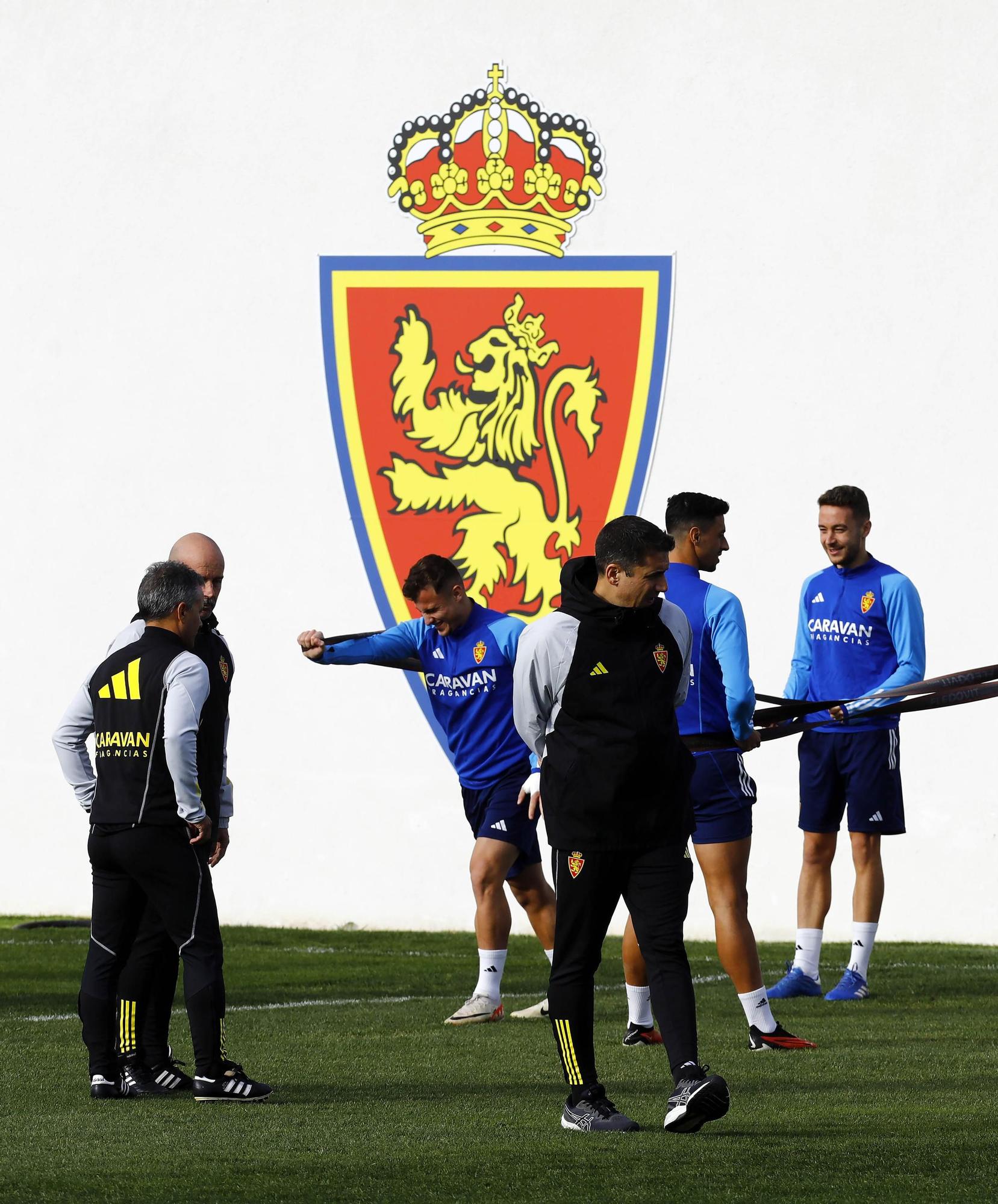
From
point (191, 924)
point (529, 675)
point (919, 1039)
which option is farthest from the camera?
point (919, 1039)

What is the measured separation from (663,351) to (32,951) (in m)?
5.03

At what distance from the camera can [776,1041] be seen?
6.49 m

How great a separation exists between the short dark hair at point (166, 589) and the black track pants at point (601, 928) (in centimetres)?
131

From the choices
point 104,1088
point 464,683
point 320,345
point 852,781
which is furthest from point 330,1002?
point 320,345

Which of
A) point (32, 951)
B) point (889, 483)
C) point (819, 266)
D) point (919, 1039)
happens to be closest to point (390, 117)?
point (819, 266)

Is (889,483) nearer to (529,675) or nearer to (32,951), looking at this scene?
(32,951)

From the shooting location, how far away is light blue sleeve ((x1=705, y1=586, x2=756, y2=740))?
620 centimetres

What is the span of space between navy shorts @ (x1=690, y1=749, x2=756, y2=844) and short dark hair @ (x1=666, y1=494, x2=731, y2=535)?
0.76 m

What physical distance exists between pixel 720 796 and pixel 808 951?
202cm

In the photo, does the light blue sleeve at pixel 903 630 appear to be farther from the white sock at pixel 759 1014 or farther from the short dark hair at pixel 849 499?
the white sock at pixel 759 1014

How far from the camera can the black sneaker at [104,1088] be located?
5.52 metres

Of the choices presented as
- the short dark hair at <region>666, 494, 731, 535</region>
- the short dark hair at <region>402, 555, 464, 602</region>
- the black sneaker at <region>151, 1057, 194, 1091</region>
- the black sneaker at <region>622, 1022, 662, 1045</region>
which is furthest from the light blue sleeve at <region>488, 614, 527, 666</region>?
the black sneaker at <region>151, 1057, 194, 1091</region>

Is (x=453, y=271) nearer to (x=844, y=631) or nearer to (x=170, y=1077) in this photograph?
(x=844, y=631)

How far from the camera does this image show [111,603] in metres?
12.3
